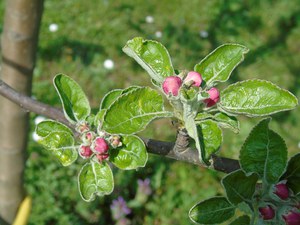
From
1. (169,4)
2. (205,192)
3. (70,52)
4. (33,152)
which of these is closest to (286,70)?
(169,4)

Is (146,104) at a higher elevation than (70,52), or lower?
higher

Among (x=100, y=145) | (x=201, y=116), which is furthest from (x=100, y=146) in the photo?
(x=201, y=116)

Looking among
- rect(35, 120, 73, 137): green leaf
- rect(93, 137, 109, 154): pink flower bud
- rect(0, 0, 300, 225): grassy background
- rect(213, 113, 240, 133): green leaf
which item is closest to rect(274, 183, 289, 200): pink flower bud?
rect(213, 113, 240, 133): green leaf

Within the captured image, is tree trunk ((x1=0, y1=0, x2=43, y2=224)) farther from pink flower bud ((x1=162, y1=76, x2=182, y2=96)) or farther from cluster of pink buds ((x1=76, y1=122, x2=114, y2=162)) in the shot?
pink flower bud ((x1=162, y1=76, x2=182, y2=96))

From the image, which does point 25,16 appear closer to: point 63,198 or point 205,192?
point 63,198

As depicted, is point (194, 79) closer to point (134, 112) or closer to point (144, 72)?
point (134, 112)

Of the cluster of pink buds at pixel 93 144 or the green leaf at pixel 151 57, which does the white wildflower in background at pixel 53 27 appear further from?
the green leaf at pixel 151 57

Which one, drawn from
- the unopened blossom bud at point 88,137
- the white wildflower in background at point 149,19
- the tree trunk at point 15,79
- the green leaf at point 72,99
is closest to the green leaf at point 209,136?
the unopened blossom bud at point 88,137
